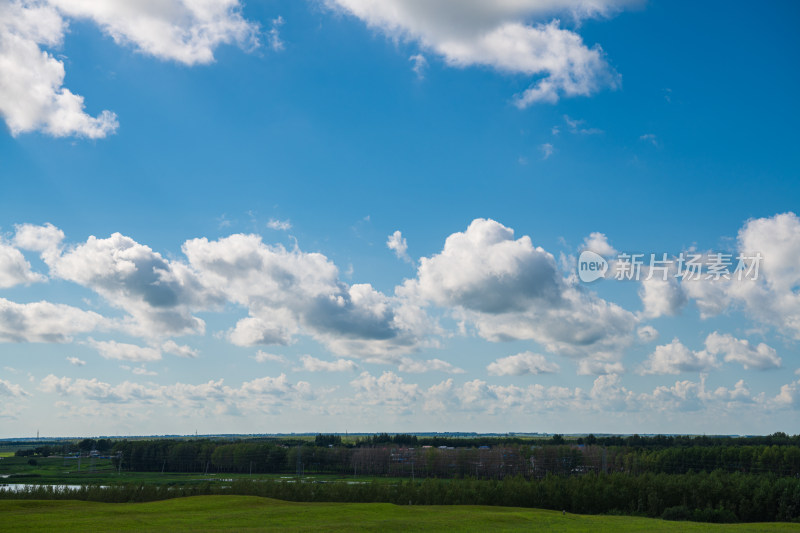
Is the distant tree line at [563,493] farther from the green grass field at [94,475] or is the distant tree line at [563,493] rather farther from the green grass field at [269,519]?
the green grass field at [94,475]

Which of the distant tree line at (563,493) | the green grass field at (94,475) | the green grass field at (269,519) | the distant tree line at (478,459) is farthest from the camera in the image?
the green grass field at (94,475)

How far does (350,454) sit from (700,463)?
88740 millimetres

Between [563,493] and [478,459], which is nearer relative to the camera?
[563,493]

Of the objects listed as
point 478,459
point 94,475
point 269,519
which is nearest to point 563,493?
point 269,519

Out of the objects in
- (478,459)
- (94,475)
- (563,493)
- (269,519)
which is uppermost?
(269,519)

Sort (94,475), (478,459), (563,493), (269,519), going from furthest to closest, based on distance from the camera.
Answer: (94,475)
(478,459)
(563,493)
(269,519)

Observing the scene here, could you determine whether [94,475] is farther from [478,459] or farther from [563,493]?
[563,493]

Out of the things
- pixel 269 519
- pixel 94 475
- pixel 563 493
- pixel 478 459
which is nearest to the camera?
pixel 269 519

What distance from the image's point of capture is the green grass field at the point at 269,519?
45.2 m

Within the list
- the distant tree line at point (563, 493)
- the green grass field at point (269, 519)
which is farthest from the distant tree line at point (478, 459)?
the green grass field at point (269, 519)

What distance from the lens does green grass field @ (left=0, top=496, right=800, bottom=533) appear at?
4516 centimetres

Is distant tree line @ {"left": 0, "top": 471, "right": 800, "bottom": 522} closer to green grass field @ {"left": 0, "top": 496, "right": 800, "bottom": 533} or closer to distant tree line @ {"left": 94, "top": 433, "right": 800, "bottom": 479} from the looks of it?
distant tree line @ {"left": 94, "top": 433, "right": 800, "bottom": 479}

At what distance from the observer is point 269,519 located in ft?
166

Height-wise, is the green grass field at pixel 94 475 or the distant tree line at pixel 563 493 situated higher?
the distant tree line at pixel 563 493
